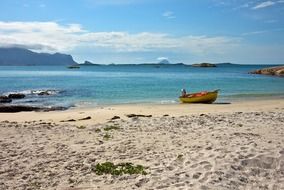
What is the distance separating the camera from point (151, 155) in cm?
961

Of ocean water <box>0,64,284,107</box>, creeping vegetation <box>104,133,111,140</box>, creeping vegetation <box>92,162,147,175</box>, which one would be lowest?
ocean water <box>0,64,284,107</box>

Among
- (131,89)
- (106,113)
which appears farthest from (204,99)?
(131,89)

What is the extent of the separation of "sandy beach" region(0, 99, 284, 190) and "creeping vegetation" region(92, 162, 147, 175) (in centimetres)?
17

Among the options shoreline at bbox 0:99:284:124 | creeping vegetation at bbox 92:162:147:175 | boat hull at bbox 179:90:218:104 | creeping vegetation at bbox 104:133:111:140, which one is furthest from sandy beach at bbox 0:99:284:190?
boat hull at bbox 179:90:218:104

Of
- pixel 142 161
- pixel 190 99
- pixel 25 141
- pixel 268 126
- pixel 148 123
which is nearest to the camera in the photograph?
pixel 142 161

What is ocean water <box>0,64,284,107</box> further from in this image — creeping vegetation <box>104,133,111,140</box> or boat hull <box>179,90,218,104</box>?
creeping vegetation <box>104,133,111,140</box>

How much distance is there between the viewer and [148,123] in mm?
15031

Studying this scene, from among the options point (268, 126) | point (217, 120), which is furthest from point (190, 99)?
point (268, 126)

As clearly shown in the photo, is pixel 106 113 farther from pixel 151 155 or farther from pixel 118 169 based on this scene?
pixel 118 169

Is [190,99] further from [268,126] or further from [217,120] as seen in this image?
[268,126]

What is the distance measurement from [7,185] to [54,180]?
0.92m

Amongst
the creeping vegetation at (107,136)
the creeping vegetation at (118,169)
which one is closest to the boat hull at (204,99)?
the creeping vegetation at (107,136)

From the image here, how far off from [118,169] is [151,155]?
134cm

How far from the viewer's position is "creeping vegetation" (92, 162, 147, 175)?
8281 millimetres
